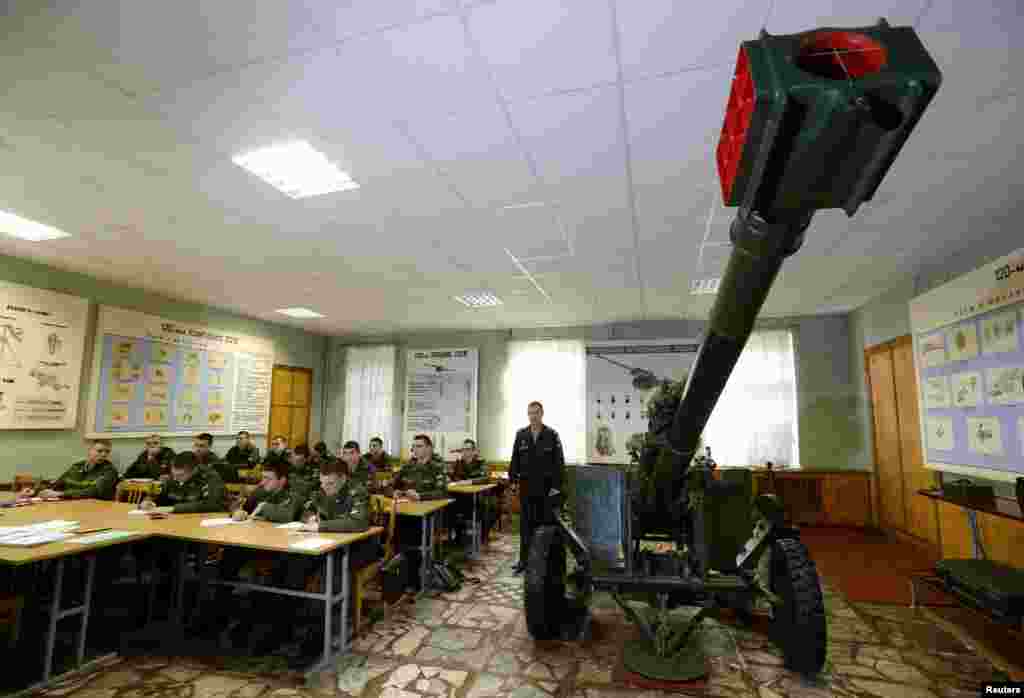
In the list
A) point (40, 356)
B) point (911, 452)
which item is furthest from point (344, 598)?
point (911, 452)

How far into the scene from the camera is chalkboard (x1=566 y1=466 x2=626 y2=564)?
9.59ft

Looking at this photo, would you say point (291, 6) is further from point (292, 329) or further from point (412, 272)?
point (292, 329)

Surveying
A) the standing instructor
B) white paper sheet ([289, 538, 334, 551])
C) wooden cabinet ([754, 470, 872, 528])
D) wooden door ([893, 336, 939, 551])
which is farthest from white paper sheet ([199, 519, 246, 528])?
wooden door ([893, 336, 939, 551])

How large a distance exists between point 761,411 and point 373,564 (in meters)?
6.04

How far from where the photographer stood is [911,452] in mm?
5418

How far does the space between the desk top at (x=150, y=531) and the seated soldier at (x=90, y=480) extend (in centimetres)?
69

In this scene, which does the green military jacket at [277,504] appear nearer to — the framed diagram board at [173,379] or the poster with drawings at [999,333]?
the framed diagram board at [173,379]

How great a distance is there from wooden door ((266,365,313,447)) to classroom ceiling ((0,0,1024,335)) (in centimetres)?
342

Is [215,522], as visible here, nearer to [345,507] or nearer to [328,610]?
[345,507]

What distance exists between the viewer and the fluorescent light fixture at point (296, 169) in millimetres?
2805

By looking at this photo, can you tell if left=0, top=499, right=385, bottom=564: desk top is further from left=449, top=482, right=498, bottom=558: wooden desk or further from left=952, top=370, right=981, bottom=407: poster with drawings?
left=952, top=370, right=981, bottom=407: poster with drawings

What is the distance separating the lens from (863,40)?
0.53 meters

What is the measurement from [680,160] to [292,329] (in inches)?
294

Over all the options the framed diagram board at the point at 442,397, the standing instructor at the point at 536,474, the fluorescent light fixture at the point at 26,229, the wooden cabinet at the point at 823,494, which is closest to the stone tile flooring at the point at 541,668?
the standing instructor at the point at 536,474
